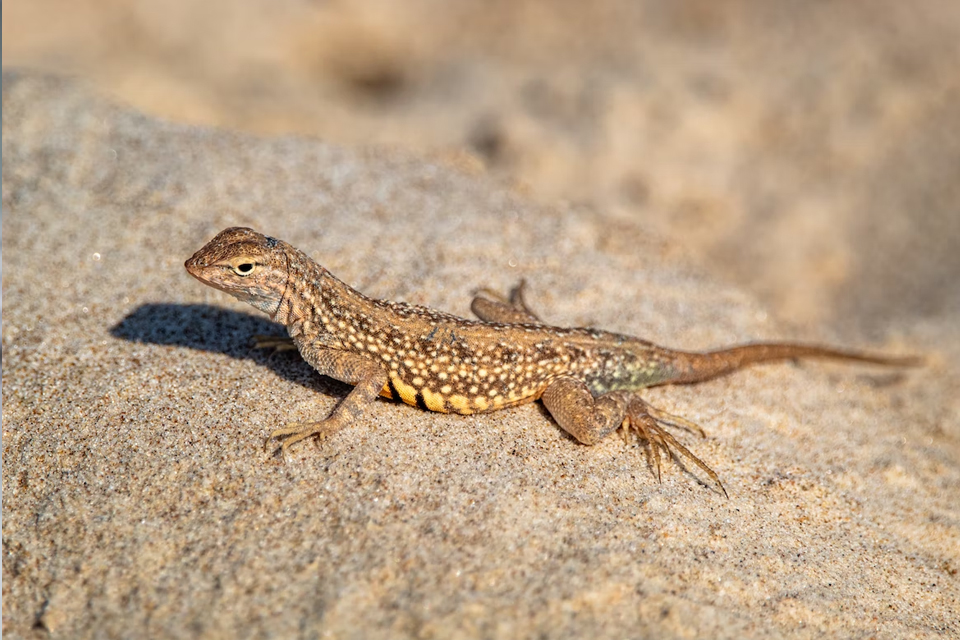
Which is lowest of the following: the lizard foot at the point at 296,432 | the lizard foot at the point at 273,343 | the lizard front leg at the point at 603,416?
the lizard foot at the point at 296,432

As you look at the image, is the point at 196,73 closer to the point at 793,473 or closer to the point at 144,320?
the point at 144,320

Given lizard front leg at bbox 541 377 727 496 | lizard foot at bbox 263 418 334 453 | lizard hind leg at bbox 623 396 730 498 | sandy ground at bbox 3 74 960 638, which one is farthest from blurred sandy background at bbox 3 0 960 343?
lizard foot at bbox 263 418 334 453

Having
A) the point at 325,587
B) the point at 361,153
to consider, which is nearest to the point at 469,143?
the point at 361,153

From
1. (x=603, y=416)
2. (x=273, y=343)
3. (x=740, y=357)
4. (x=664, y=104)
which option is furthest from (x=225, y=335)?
(x=664, y=104)

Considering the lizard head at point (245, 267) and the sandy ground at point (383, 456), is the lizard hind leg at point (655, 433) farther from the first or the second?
the lizard head at point (245, 267)

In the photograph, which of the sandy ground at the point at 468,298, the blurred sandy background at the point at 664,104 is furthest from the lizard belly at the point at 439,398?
the blurred sandy background at the point at 664,104

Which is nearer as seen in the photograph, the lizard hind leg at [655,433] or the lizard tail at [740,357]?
the lizard hind leg at [655,433]
